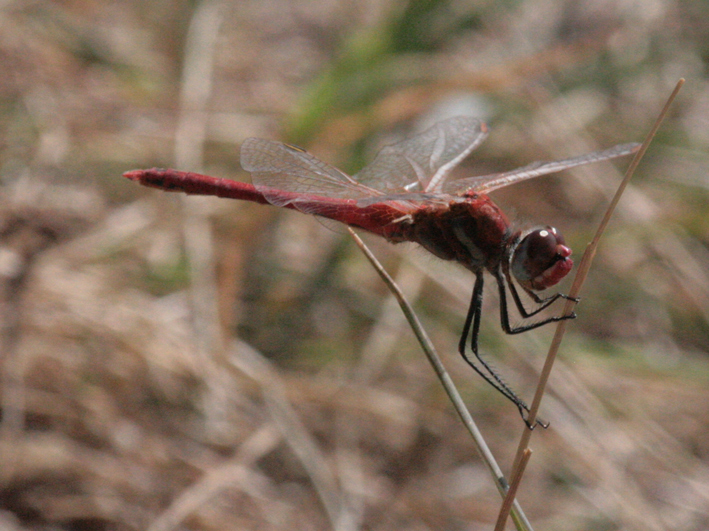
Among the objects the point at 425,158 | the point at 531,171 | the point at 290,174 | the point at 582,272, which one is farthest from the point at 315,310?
the point at 582,272

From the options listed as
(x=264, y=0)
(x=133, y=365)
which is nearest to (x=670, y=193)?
(x=133, y=365)

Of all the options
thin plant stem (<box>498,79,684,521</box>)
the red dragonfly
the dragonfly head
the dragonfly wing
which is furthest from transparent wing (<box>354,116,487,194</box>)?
thin plant stem (<box>498,79,684,521</box>)

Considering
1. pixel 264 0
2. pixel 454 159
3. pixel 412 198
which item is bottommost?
pixel 412 198

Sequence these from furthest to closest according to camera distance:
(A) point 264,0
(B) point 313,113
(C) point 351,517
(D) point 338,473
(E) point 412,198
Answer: (A) point 264,0
(B) point 313,113
(D) point 338,473
(C) point 351,517
(E) point 412,198

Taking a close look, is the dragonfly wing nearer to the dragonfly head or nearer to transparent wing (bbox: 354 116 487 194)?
transparent wing (bbox: 354 116 487 194)

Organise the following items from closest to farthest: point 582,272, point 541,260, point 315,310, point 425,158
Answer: point 582,272
point 541,260
point 425,158
point 315,310

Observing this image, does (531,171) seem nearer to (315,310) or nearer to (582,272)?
(582,272)

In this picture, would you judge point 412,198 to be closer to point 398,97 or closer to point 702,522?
point 398,97
